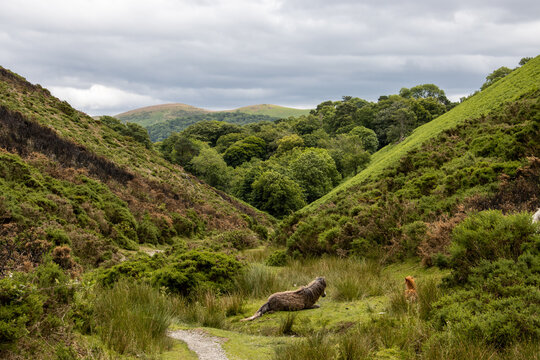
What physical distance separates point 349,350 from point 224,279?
18.7 ft

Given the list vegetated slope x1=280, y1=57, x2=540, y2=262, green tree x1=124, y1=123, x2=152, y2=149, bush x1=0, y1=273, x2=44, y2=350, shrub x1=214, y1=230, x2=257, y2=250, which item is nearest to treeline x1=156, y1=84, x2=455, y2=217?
green tree x1=124, y1=123, x2=152, y2=149

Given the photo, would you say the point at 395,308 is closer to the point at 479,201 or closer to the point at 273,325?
the point at 273,325

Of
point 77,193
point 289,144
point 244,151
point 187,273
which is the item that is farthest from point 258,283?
point 244,151

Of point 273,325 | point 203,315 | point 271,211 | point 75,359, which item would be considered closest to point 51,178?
point 203,315

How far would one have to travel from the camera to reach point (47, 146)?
23.1 meters

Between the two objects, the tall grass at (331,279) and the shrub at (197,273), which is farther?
the shrub at (197,273)

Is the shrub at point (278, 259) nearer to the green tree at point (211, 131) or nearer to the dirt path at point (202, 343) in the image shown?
the dirt path at point (202, 343)

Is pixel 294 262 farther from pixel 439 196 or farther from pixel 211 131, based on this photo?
pixel 211 131

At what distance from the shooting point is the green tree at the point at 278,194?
5744 cm

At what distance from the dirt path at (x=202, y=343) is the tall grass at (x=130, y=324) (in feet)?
1.27

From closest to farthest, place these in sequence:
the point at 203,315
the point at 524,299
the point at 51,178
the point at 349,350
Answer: the point at 349,350 → the point at 524,299 → the point at 203,315 → the point at 51,178

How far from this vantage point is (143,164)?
3628 cm

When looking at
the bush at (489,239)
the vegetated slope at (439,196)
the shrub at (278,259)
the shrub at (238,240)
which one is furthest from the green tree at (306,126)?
the bush at (489,239)

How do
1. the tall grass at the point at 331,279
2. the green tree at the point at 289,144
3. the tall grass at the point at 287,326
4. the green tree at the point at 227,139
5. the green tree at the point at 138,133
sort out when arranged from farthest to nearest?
the green tree at the point at 227,139
the green tree at the point at 289,144
the green tree at the point at 138,133
the tall grass at the point at 331,279
the tall grass at the point at 287,326
